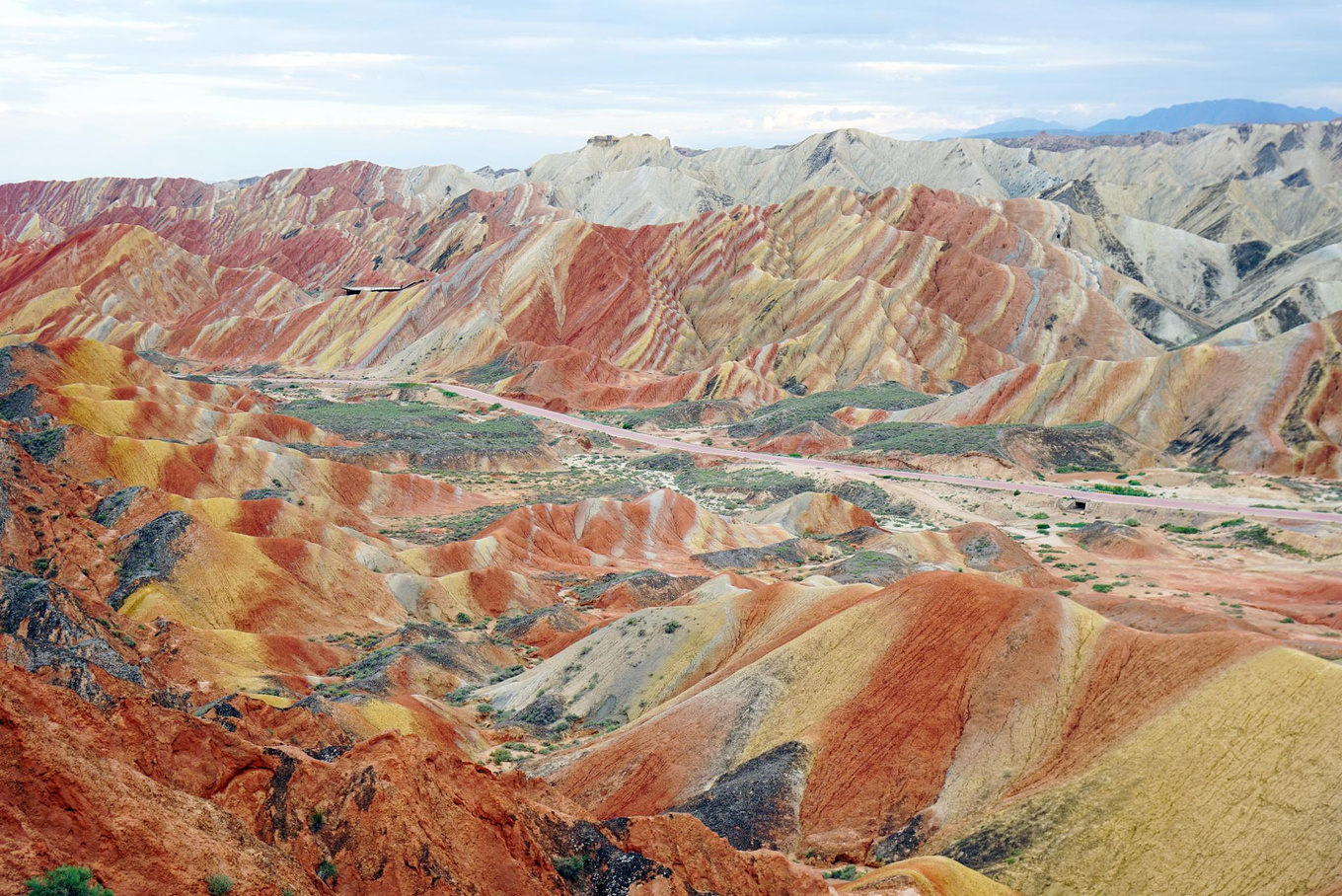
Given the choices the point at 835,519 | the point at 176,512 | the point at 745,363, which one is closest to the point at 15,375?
the point at 176,512

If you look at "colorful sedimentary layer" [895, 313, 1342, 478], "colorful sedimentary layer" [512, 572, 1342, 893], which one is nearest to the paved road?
"colorful sedimentary layer" [895, 313, 1342, 478]

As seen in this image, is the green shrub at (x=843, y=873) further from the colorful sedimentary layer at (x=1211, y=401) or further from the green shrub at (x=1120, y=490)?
the colorful sedimentary layer at (x=1211, y=401)

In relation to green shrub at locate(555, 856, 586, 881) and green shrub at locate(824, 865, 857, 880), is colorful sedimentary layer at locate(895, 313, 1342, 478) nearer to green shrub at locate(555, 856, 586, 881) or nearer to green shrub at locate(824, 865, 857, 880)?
green shrub at locate(824, 865, 857, 880)

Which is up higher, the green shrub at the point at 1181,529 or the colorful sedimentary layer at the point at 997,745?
the colorful sedimentary layer at the point at 997,745

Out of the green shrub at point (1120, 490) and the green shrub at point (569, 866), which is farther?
the green shrub at point (1120, 490)

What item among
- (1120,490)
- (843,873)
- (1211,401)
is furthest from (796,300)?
(843,873)

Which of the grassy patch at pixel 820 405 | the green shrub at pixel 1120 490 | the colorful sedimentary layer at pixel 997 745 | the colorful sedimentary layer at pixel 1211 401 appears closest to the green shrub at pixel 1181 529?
the green shrub at pixel 1120 490
